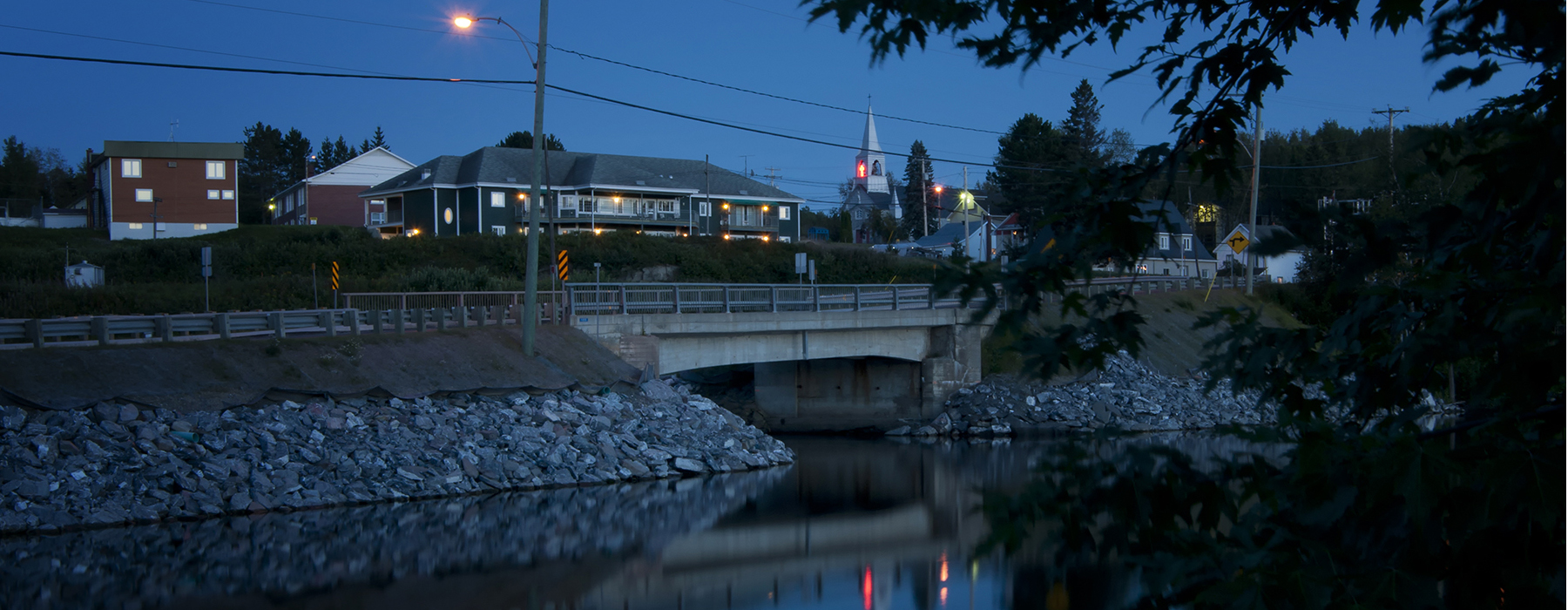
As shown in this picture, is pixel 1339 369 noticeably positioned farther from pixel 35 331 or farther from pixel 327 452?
pixel 35 331

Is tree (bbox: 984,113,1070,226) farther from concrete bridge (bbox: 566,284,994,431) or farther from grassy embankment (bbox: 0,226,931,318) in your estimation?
concrete bridge (bbox: 566,284,994,431)

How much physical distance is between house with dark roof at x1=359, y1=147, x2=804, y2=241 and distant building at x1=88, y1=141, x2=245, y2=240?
26.0 ft

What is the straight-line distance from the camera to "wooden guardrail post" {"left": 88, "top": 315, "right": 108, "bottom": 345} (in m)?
22.5

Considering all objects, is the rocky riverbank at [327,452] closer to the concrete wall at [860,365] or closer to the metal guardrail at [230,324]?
the metal guardrail at [230,324]

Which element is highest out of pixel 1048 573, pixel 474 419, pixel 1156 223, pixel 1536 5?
pixel 1536 5

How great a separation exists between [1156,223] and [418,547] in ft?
54.6

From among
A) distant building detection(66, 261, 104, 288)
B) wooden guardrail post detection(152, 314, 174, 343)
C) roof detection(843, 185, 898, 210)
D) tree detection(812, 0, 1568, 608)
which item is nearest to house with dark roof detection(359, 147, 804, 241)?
distant building detection(66, 261, 104, 288)

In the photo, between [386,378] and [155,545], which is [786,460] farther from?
[155,545]

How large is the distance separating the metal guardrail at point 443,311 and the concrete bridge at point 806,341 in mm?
79

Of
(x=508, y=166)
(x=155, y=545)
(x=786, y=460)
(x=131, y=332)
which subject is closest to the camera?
(x=155, y=545)

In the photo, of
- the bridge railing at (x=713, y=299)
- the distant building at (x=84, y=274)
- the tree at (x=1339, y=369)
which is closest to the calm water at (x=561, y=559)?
the bridge railing at (x=713, y=299)

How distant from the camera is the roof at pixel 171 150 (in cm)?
6356

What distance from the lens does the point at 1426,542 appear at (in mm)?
3510

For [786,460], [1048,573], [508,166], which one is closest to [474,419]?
[786,460]
